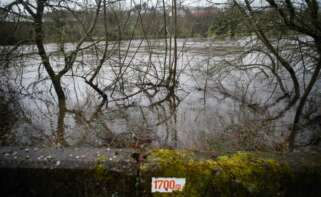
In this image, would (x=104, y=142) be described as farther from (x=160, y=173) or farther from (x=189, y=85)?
(x=189, y=85)

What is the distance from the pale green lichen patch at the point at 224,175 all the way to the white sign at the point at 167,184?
1.0 inches

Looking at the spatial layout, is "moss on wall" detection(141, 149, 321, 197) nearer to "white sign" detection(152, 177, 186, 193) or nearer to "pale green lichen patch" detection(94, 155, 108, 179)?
"white sign" detection(152, 177, 186, 193)

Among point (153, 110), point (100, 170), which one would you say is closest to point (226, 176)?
point (100, 170)

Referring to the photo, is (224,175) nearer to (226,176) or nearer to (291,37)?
(226,176)

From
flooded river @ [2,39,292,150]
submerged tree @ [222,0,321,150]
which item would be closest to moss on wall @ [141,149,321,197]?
flooded river @ [2,39,292,150]

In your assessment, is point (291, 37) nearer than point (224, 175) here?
No

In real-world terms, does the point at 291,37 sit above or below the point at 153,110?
above

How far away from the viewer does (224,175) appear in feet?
5.36

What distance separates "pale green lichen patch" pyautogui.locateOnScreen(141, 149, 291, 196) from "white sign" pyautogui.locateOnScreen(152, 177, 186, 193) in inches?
1.0

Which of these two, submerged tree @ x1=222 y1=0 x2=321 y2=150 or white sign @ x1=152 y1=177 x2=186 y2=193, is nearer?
white sign @ x1=152 y1=177 x2=186 y2=193

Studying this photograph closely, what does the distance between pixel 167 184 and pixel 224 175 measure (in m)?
0.39

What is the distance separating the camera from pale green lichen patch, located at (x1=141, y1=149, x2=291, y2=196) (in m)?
1.63

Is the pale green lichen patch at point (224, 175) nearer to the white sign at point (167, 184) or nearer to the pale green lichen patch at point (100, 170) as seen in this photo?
the white sign at point (167, 184)

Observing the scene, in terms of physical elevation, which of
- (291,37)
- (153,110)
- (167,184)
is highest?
(291,37)
